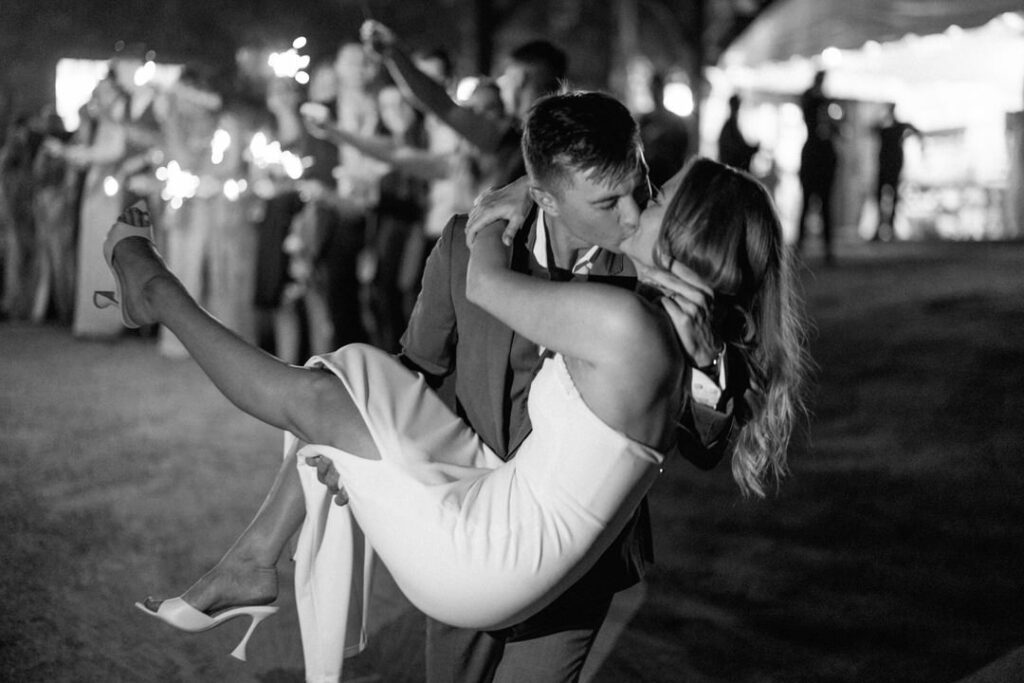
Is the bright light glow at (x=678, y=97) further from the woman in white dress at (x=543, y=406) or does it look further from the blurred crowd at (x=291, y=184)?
the woman in white dress at (x=543, y=406)

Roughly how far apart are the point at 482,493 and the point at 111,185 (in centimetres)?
836

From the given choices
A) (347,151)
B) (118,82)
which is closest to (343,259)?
(347,151)

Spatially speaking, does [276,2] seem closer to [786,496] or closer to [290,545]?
[786,496]

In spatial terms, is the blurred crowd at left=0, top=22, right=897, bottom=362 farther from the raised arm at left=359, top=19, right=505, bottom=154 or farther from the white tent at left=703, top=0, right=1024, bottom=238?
the white tent at left=703, top=0, right=1024, bottom=238

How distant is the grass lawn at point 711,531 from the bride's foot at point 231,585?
0.91 metres

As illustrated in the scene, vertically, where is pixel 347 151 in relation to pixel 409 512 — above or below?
above

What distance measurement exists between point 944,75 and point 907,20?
4029mm

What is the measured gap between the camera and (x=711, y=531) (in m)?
5.66

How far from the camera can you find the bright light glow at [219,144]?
885cm

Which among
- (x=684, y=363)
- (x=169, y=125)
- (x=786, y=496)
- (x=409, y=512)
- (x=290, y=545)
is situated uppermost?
(x=169, y=125)

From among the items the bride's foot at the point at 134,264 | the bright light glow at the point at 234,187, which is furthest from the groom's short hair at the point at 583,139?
the bright light glow at the point at 234,187

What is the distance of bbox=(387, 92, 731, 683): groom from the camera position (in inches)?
101

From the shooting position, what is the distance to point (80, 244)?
10625 mm

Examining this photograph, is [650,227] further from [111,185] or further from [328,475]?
[111,185]
